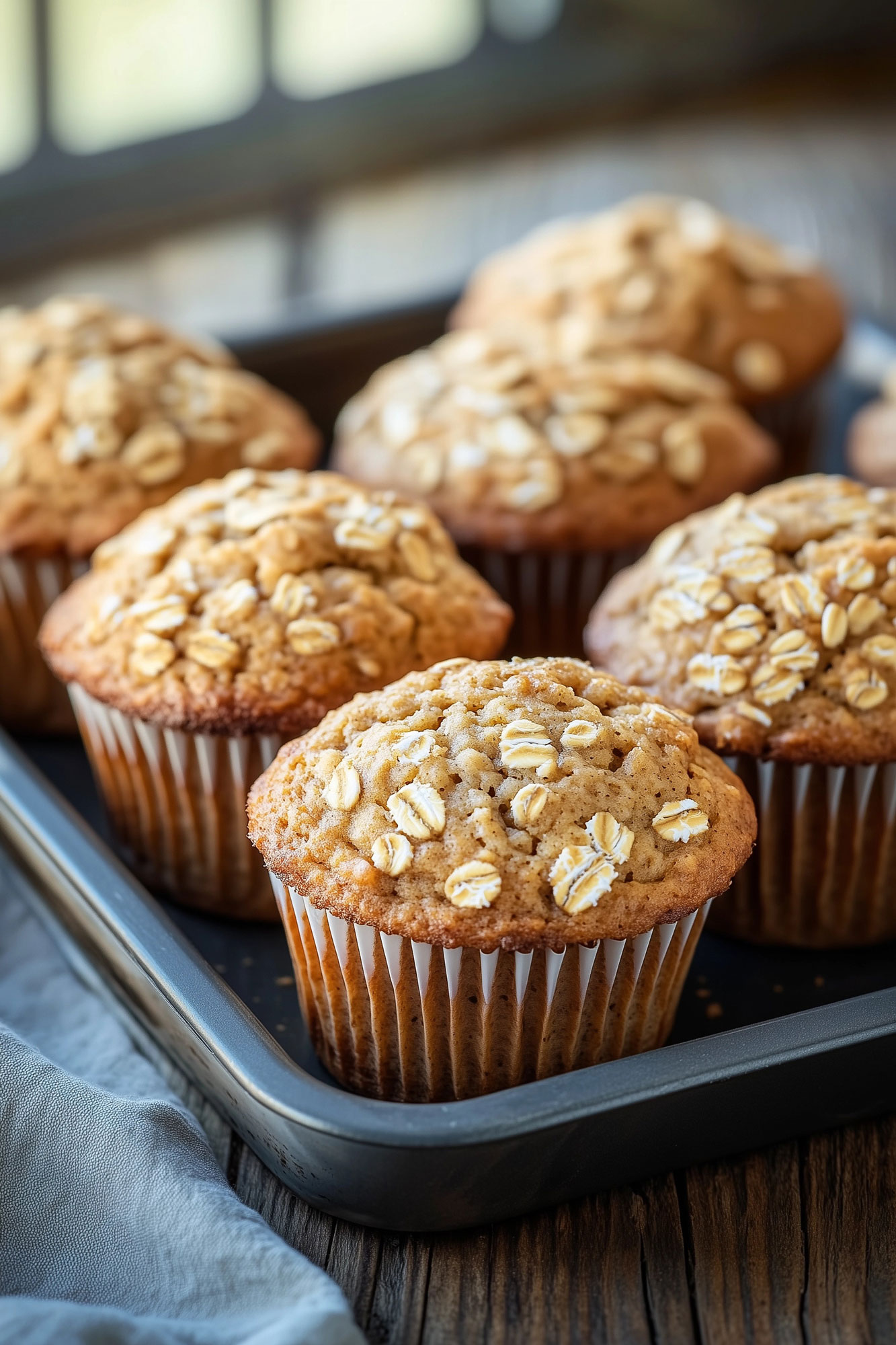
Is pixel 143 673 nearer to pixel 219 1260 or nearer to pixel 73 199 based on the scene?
pixel 219 1260

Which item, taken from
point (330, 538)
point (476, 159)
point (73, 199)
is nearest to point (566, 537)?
point (330, 538)

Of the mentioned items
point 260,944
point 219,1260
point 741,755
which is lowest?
point 260,944

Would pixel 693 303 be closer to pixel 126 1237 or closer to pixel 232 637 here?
pixel 232 637

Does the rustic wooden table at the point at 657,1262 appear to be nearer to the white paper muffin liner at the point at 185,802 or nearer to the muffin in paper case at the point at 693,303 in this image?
the white paper muffin liner at the point at 185,802

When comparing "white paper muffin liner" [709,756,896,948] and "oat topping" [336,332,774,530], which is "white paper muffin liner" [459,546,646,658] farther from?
"white paper muffin liner" [709,756,896,948]

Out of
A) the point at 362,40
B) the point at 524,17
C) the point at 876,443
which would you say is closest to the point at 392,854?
the point at 876,443

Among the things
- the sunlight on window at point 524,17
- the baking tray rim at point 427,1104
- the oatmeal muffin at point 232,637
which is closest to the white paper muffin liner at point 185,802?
the oatmeal muffin at point 232,637

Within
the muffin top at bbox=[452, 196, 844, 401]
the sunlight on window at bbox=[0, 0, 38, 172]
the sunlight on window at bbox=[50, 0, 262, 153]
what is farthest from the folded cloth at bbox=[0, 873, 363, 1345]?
the sunlight on window at bbox=[50, 0, 262, 153]
